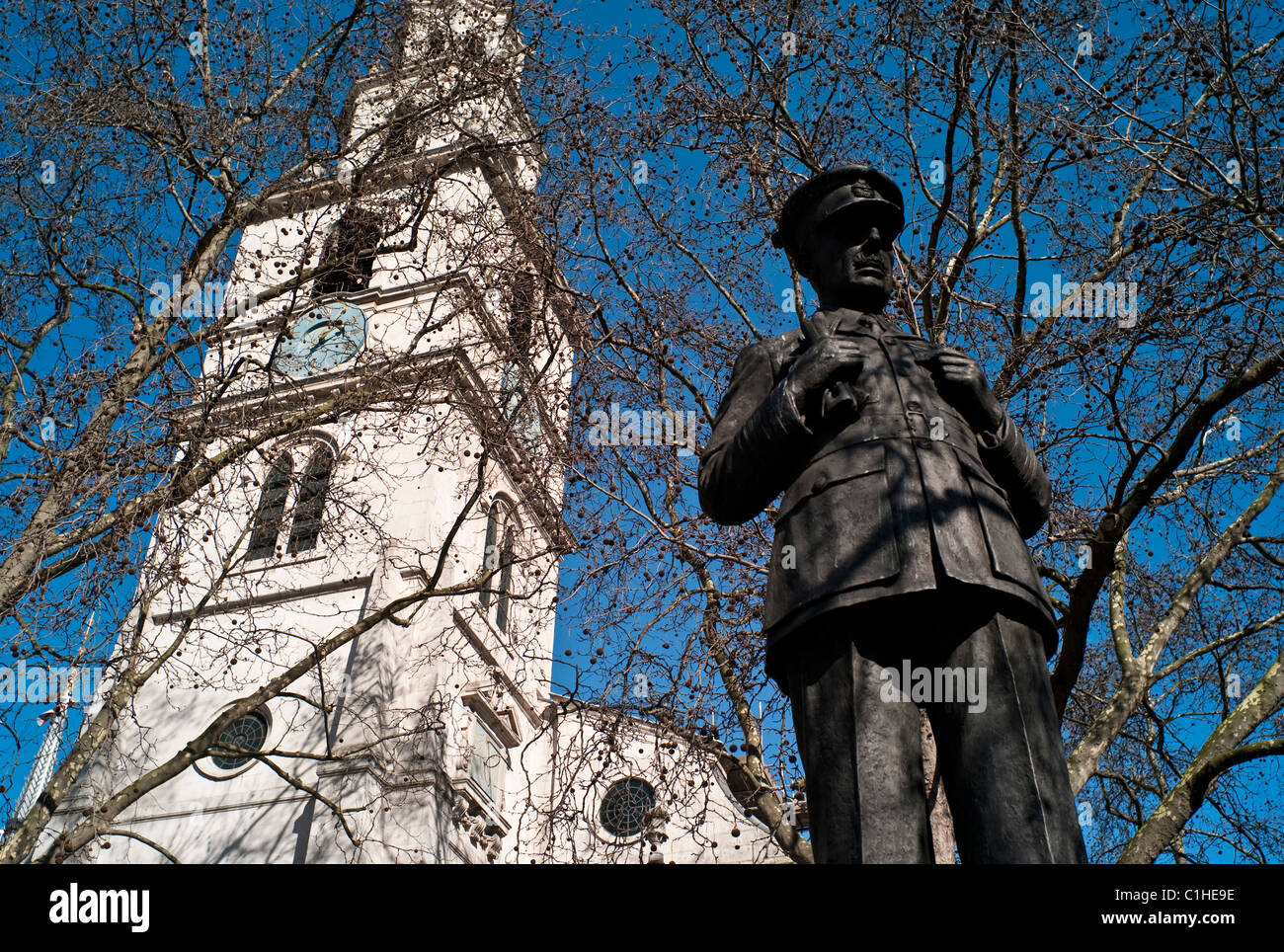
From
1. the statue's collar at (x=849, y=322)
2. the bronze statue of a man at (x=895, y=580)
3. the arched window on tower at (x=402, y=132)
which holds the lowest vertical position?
the bronze statue of a man at (x=895, y=580)

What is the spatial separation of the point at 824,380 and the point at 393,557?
1412cm

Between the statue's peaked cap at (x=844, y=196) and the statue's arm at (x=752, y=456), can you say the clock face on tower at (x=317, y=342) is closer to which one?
the statue's peaked cap at (x=844, y=196)

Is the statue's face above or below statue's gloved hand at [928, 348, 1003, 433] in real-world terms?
above

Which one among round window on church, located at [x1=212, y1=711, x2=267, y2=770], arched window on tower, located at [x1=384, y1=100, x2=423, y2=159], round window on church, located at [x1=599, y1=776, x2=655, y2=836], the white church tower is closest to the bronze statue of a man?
the white church tower

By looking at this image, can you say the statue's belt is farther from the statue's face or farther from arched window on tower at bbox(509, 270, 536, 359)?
arched window on tower at bbox(509, 270, 536, 359)

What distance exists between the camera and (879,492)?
365 cm

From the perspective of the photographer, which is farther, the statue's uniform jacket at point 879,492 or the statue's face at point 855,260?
the statue's face at point 855,260

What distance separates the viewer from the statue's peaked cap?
14.2ft

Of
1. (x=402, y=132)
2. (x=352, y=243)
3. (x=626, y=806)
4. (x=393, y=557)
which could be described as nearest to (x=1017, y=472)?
(x=352, y=243)

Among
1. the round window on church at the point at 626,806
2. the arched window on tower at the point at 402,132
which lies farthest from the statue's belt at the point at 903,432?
the round window on church at the point at 626,806

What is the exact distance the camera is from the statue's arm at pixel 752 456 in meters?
3.82

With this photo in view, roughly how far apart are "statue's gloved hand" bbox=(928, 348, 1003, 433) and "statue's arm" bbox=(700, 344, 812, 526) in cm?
58
